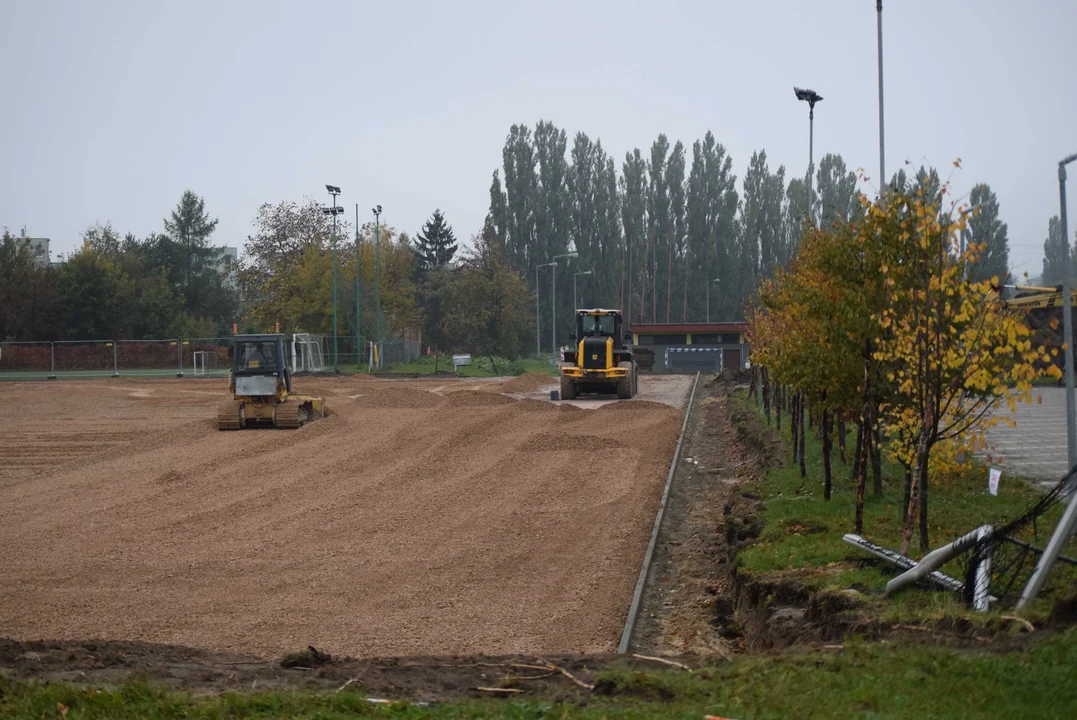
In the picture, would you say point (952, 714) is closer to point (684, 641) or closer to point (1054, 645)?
point (1054, 645)

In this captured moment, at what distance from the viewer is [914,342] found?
1062 cm

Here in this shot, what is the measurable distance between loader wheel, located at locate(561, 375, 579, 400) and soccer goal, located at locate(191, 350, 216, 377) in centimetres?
2912

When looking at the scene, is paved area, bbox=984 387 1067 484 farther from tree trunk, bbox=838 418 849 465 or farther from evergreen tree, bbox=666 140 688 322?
evergreen tree, bbox=666 140 688 322

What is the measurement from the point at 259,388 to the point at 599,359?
44.0 ft

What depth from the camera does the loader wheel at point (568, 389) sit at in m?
39.6

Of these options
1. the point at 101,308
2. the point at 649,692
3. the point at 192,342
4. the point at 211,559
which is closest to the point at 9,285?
the point at 101,308


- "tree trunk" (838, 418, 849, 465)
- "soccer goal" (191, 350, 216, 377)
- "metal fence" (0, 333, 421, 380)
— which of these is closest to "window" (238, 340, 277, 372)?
"tree trunk" (838, 418, 849, 465)

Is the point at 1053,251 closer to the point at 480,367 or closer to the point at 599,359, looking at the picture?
the point at 599,359

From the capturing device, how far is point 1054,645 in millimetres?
6703

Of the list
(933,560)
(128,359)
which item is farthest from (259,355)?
(128,359)

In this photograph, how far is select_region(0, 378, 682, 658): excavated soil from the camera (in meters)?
10.9

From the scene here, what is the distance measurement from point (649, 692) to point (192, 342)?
60019 millimetres

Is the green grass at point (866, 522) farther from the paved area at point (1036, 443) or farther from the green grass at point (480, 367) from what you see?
the green grass at point (480, 367)

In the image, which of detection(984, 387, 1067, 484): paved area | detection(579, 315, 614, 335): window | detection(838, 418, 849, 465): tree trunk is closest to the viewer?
detection(838, 418, 849, 465): tree trunk
